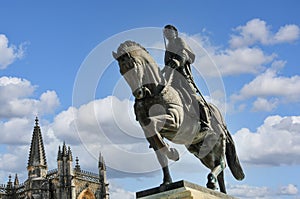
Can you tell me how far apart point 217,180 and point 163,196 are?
2.10 metres

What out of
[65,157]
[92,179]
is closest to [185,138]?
[65,157]

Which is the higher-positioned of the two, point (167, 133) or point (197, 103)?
point (197, 103)

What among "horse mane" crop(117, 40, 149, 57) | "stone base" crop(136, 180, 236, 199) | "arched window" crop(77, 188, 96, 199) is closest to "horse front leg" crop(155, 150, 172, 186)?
"stone base" crop(136, 180, 236, 199)

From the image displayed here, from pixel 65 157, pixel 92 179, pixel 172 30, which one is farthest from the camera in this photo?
pixel 92 179

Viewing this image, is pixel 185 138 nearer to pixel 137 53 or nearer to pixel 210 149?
pixel 210 149

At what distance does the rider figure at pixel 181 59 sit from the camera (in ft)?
30.1

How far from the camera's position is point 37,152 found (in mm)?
68750

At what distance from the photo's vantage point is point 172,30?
9.42 metres

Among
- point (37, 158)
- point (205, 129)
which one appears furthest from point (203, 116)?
point (37, 158)

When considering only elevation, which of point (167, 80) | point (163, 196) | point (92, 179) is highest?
point (92, 179)

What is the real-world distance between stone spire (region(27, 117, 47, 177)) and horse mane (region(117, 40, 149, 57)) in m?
62.2

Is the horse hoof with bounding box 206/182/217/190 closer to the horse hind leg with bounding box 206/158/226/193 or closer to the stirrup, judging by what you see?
the horse hind leg with bounding box 206/158/226/193

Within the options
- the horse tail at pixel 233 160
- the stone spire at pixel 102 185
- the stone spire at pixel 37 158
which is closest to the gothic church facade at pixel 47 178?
the stone spire at pixel 37 158

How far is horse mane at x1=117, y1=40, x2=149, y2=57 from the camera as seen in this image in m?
8.13
